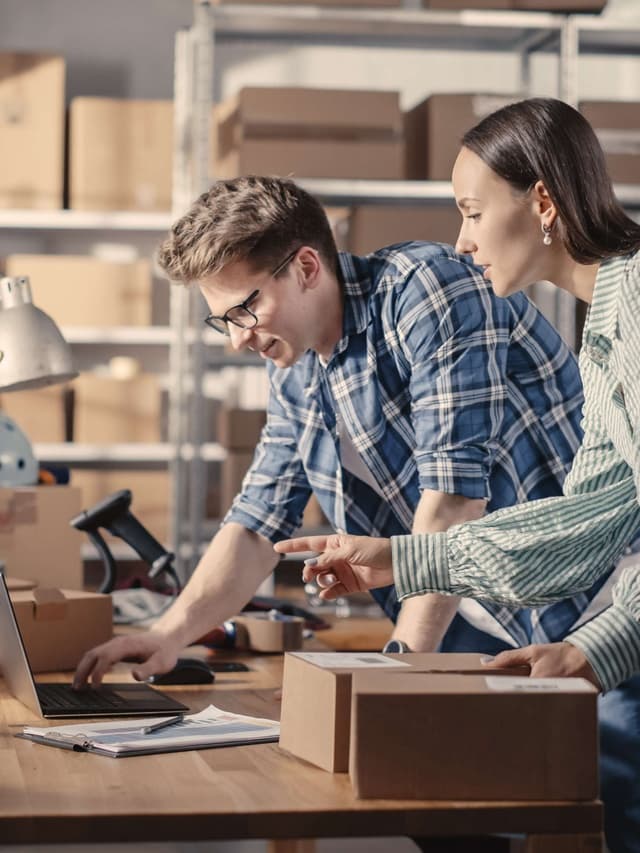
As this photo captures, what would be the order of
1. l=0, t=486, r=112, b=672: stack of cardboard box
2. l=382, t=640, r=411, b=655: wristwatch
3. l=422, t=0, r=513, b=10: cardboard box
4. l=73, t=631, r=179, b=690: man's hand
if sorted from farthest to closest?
l=422, t=0, r=513, b=10: cardboard box
l=0, t=486, r=112, b=672: stack of cardboard box
l=73, t=631, r=179, b=690: man's hand
l=382, t=640, r=411, b=655: wristwatch

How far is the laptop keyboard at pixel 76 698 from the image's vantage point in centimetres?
153

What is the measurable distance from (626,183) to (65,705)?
9.81 ft

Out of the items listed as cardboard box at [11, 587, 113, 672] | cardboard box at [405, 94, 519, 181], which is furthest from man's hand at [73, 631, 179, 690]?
cardboard box at [405, 94, 519, 181]

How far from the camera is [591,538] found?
142cm

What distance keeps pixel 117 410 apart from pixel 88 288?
39cm

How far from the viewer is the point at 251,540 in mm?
2064

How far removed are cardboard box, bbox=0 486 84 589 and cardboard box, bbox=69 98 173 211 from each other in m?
1.60

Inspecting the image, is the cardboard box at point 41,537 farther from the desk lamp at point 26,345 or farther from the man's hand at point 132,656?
the man's hand at point 132,656

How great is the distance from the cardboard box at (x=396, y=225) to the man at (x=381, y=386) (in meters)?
1.97

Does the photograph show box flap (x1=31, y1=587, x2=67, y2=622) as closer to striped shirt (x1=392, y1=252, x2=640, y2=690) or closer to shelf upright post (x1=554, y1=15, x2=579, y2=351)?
striped shirt (x1=392, y1=252, x2=640, y2=690)

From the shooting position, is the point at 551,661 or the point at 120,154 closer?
the point at 551,661

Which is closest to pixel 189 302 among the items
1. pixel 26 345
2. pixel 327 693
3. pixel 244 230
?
pixel 26 345

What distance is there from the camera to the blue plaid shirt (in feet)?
5.88

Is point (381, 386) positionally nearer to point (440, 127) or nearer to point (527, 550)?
point (527, 550)
